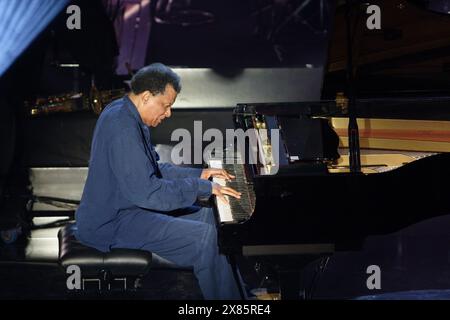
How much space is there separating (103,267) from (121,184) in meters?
0.42

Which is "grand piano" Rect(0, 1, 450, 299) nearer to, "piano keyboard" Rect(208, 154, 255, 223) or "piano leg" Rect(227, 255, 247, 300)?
"piano keyboard" Rect(208, 154, 255, 223)

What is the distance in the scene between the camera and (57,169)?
625 cm

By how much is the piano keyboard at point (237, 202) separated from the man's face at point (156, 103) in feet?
1.59

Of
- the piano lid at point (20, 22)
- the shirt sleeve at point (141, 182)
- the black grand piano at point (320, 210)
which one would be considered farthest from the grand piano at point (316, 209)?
the piano lid at point (20, 22)

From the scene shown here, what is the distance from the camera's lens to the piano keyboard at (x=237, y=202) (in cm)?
343

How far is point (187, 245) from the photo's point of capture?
12.4 ft

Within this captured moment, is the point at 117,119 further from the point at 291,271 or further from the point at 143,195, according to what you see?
the point at 291,271

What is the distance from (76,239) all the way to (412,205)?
167 centimetres

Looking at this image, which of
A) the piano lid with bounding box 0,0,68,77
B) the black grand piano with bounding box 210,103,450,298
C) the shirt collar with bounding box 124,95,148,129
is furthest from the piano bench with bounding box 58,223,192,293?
the piano lid with bounding box 0,0,68,77

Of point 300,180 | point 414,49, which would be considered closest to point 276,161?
point 300,180

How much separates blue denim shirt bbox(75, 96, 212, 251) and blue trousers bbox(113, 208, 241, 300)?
46 mm

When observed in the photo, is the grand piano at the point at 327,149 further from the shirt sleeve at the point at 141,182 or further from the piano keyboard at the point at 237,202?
the shirt sleeve at the point at 141,182

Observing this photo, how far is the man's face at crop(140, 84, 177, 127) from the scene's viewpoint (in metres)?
3.81
